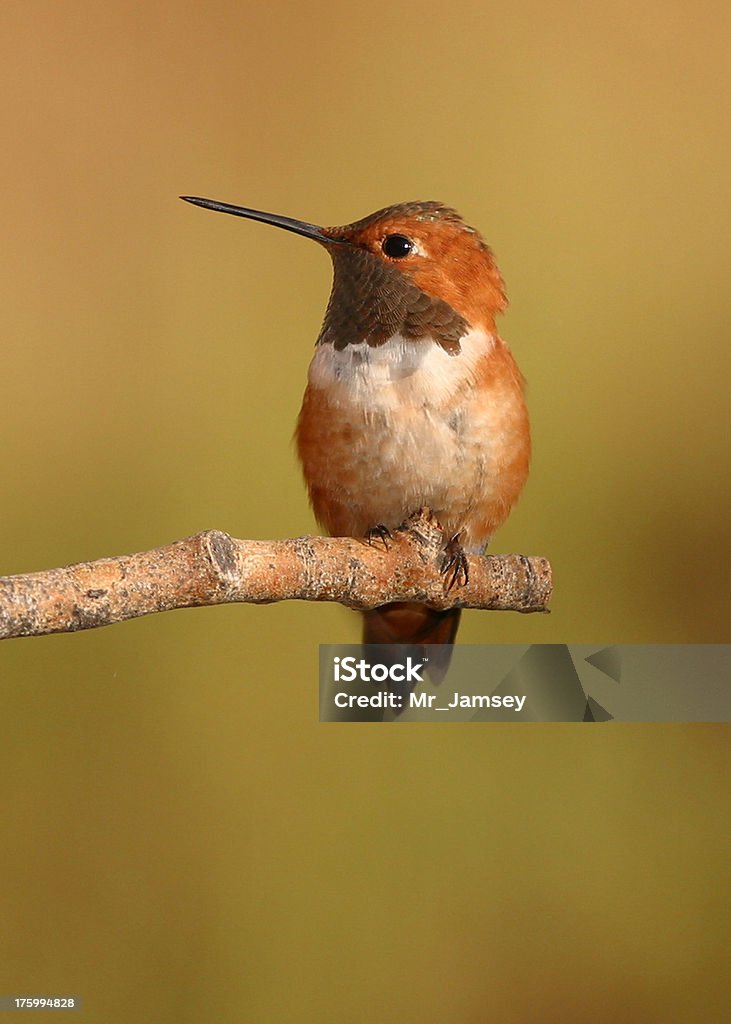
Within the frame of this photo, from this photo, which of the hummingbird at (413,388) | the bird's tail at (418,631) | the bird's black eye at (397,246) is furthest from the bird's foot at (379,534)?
the bird's black eye at (397,246)

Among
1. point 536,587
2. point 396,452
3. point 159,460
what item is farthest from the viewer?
point 159,460

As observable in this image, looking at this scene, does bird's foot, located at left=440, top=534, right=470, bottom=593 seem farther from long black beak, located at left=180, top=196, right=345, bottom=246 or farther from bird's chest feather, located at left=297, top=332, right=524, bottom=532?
long black beak, located at left=180, top=196, right=345, bottom=246

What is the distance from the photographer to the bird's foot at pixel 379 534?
1.63m

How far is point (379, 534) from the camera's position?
166 centimetres

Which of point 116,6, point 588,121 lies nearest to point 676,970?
point 588,121

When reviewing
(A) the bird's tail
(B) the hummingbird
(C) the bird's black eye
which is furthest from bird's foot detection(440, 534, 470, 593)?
(C) the bird's black eye

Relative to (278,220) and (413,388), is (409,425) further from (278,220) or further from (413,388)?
(278,220)

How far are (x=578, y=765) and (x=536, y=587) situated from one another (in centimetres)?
33

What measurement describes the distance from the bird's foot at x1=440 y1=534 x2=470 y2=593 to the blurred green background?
0.60 feet

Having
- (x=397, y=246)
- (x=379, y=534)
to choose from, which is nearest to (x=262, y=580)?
(x=379, y=534)

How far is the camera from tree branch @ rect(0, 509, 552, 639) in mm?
1220

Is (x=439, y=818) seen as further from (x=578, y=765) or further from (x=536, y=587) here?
(x=536, y=587)

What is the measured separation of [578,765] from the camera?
183 cm

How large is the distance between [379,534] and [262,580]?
327mm
